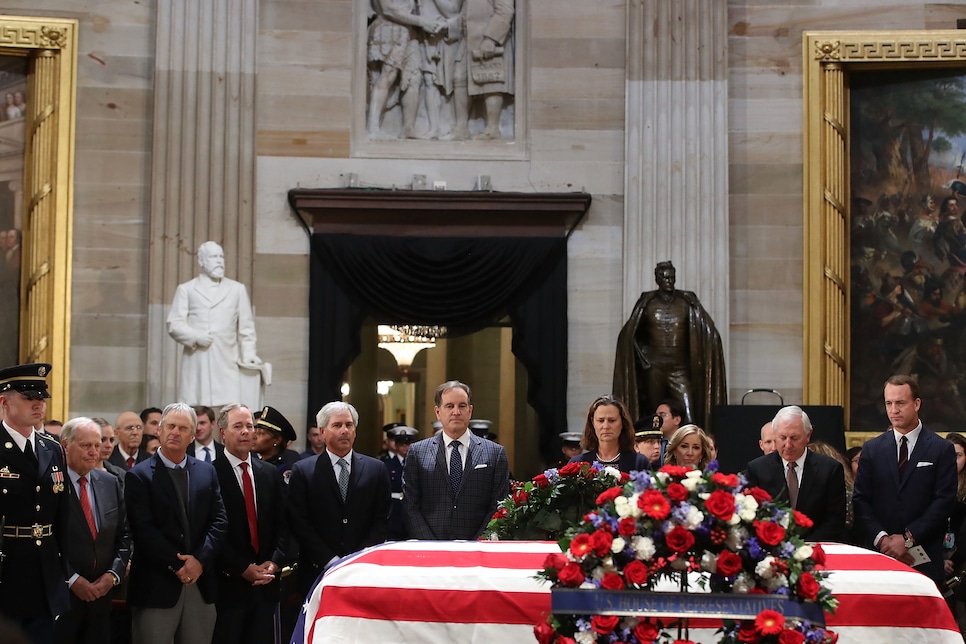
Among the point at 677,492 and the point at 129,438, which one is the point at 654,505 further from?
the point at 129,438

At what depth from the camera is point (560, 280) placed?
45.5 feet

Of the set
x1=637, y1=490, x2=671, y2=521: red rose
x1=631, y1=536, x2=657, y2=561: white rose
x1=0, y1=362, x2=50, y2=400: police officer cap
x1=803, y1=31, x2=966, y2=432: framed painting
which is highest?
x1=803, y1=31, x2=966, y2=432: framed painting

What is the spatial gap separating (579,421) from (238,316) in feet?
12.1

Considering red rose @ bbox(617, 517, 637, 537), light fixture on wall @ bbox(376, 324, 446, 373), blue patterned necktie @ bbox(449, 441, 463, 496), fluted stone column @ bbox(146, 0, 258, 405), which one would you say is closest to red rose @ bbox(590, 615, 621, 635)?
red rose @ bbox(617, 517, 637, 537)

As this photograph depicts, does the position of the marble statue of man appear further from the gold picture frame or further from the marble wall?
the gold picture frame

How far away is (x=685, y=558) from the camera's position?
14.7 feet

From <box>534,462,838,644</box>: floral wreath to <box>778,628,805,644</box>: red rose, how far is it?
11 mm

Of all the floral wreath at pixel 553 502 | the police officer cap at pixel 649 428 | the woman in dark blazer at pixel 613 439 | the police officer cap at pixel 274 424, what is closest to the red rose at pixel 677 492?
the floral wreath at pixel 553 502

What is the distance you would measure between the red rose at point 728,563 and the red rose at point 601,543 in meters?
0.36

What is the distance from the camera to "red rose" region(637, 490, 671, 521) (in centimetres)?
447

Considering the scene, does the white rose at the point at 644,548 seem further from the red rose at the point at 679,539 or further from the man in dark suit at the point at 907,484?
the man in dark suit at the point at 907,484

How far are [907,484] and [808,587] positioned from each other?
3303 mm

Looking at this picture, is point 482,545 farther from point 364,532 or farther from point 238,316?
point 238,316

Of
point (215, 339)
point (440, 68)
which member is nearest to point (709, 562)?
point (215, 339)
